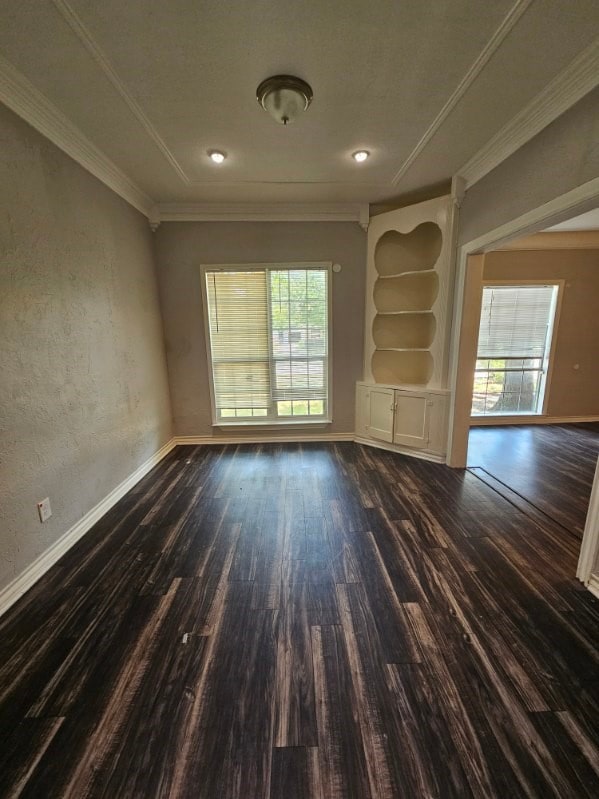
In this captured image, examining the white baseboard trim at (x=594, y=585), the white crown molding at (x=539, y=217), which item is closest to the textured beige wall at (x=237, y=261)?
the white crown molding at (x=539, y=217)

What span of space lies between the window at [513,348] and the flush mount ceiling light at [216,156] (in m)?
3.92

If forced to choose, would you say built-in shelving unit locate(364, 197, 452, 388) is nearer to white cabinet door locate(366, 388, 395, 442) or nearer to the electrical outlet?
white cabinet door locate(366, 388, 395, 442)

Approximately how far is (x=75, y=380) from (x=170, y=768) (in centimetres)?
212

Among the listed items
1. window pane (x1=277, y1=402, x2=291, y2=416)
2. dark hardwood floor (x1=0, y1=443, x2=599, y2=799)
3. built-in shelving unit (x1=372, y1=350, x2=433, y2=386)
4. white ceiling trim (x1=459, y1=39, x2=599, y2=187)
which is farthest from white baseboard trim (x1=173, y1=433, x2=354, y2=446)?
white ceiling trim (x1=459, y1=39, x2=599, y2=187)

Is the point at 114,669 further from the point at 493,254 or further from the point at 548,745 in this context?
the point at 493,254

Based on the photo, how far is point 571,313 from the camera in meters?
4.52

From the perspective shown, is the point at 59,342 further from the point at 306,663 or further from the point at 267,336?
the point at 306,663

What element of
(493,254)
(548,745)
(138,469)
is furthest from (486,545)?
(493,254)

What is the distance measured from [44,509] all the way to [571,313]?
643 cm

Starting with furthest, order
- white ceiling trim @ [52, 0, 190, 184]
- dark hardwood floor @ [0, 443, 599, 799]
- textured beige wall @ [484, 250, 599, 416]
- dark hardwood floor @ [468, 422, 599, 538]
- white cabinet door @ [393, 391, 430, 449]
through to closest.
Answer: textured beige wall @ [484, 250, 599, 416] → white cabinet door @ [393, 391, 430, 449] → dark hardwood floor @ [468, 422, 599, 538] → white ceiling trim @ [52, 0, 190, 184] → dark hardwood floor @ [0, 443, 599, 799]

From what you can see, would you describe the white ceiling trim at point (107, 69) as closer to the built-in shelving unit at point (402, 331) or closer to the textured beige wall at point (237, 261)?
the textured beige wall at point (237, 261)

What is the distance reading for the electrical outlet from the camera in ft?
6.07

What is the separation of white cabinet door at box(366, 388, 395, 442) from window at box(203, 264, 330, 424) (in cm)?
56

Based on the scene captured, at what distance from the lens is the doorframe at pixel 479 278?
5.41 ft
